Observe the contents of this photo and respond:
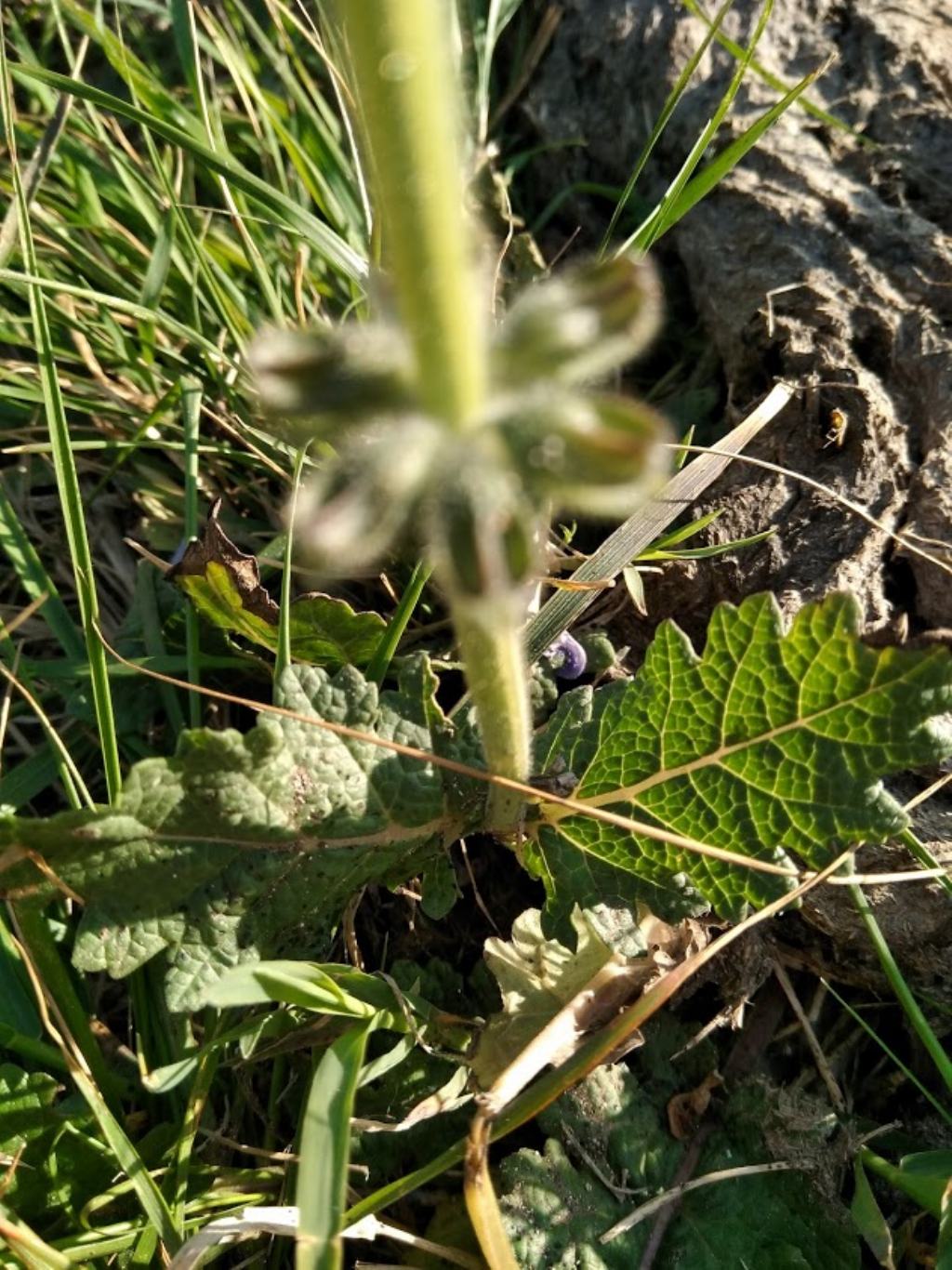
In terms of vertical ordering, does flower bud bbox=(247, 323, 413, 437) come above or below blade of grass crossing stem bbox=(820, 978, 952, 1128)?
above

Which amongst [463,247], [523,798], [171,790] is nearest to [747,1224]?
[523,798]

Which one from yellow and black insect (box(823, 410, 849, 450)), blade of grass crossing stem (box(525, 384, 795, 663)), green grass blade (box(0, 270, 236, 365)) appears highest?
green grass blade (box(0, 270, 236, 365))

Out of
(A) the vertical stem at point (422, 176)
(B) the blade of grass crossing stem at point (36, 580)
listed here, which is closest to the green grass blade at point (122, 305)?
(B) the blade of grass crossing stem at point (36, 580)

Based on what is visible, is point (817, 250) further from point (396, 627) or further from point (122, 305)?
point (122, 305)

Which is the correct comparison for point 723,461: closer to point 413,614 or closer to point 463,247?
point 413,614

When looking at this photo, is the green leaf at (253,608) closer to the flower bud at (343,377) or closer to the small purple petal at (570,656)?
the small purple petal at (570,656)

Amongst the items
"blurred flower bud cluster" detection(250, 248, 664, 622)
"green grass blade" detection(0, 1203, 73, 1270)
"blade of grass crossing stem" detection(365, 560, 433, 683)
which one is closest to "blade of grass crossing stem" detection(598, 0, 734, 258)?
"blade of grass crossing stem" detection(365, 560, 433, 683)

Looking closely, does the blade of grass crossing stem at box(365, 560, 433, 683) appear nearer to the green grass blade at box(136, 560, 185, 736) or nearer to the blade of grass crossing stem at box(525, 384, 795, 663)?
the blade of grass crossing stem at box(525, 384, 795, 663)
